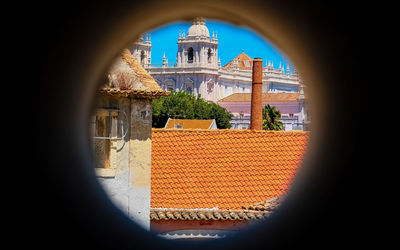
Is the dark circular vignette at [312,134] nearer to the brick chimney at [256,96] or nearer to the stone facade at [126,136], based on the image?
the stone facade at [126,136]

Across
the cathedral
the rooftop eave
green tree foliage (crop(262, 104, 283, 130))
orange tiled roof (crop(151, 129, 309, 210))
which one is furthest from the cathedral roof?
the rooftop eave

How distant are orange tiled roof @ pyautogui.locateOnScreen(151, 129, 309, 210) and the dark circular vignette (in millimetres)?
9450

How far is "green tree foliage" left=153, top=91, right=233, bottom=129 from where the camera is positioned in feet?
203

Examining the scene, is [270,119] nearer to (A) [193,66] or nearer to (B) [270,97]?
(B) [270,97]

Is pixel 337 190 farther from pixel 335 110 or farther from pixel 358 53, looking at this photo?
pixel 358 53

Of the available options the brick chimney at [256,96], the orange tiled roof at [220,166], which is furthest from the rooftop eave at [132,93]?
the brick chimney at [256,96]

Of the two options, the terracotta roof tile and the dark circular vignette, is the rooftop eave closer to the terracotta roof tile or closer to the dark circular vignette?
the terracotta roof tile

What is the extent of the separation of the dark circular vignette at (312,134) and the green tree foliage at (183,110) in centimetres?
5666

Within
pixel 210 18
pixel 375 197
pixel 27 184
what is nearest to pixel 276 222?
pixel 375 197

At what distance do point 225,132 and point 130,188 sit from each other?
13.0 feet

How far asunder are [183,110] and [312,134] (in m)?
60.8

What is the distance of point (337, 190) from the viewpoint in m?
3.40

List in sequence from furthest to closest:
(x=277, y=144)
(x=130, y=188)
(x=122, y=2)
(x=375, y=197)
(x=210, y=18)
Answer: (x=277, y=144) < (x=130, y=188) < (x=210, y=18) < (x=122, y=2) < (x=375, y=197)

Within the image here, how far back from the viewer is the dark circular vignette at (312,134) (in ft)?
10.9
